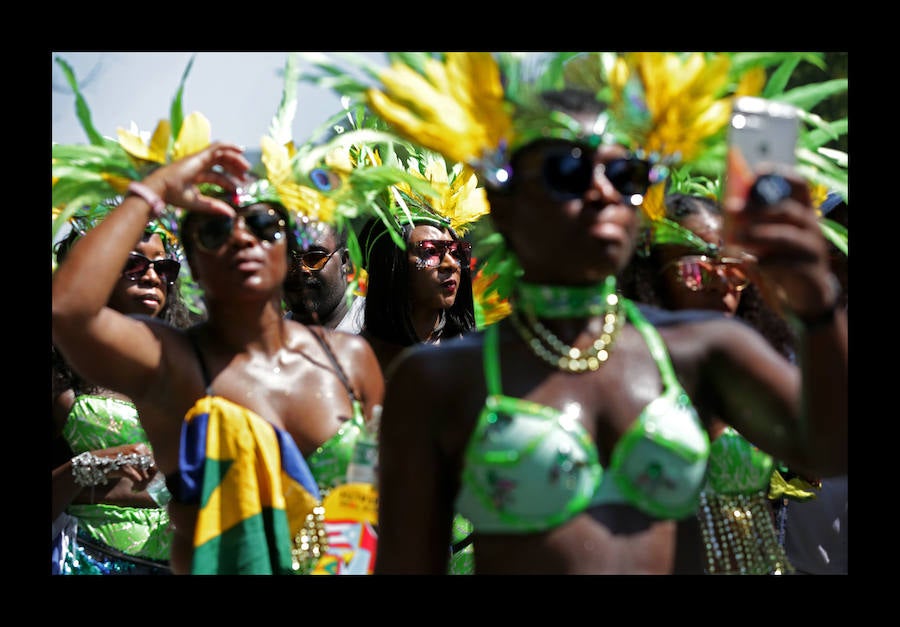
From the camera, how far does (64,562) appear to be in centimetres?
578

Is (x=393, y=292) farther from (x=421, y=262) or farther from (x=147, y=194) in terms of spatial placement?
(x=147, y=194)

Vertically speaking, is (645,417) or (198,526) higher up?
(645,417)

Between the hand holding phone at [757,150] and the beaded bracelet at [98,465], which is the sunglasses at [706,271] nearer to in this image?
the hand holding phone at [757,150]

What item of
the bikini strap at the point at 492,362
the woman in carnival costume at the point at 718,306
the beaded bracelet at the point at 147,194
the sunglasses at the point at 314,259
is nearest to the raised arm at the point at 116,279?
the beaded bracelet at the point at 147,194

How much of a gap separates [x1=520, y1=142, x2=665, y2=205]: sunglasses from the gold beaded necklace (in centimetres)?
24

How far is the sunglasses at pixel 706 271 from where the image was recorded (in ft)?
15.5

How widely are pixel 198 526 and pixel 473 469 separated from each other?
4.02 ft

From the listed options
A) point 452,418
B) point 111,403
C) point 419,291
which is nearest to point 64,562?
point 111,403

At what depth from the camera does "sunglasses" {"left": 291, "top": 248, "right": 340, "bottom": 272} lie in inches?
246

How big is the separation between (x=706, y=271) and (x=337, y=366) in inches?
56.5

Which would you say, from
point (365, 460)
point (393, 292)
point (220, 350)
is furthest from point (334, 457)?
point (393, 292)

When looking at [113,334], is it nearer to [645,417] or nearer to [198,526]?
[198,526]

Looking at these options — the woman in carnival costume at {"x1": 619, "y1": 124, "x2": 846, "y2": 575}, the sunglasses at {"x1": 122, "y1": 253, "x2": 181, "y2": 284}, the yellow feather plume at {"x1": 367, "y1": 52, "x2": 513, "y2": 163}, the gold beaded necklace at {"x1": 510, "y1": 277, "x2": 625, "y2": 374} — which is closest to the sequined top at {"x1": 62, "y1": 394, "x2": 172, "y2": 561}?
the sunglasses at {"x1": 122, "y1": 253, "x2": 181, "y2": 284}

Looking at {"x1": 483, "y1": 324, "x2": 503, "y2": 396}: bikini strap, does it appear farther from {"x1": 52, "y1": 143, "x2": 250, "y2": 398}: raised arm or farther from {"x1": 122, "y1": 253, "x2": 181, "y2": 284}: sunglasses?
{"x1": 122, "y1": 253, "x2": 181, "y2": 284}: sunglasses
